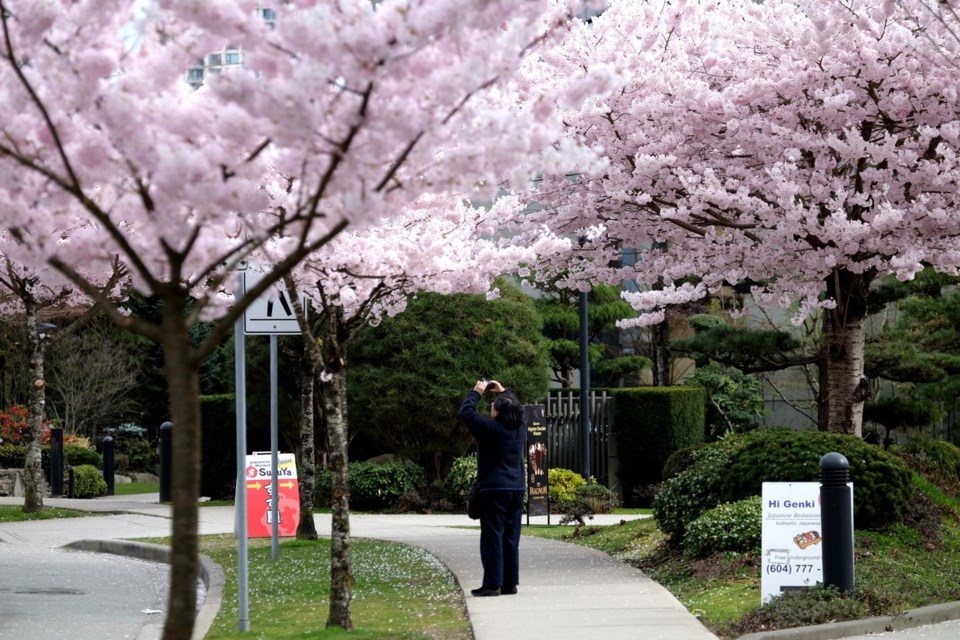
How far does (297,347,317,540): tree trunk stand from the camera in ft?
50.5

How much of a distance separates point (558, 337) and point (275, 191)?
1029 inches

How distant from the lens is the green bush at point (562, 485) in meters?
23.1

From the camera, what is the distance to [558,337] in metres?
36.7

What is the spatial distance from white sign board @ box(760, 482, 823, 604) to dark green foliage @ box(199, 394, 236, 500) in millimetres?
19092

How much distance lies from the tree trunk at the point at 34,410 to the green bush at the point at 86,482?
6.76 meters

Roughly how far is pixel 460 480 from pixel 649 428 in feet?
14.5

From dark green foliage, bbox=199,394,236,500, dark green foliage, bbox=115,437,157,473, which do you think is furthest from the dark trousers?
dark green foliage, bbox=115,437,157,473

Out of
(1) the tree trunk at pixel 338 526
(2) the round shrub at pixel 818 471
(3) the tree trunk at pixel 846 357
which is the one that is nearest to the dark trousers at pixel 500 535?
(1) the tree trunk at pixel 338 526

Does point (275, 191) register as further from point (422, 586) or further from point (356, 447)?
point (356, 447)

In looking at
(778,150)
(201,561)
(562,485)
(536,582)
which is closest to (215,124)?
(536,582)

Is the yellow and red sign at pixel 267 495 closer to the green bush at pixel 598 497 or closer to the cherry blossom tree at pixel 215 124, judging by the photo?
the green bush at pixel 598 497

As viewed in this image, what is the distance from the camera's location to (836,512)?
9594 millimetres

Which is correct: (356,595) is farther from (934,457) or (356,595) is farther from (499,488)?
(934,457)

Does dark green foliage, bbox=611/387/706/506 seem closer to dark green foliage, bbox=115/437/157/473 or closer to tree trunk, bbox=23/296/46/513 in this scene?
tree trunk, bbox=23/296/46/513
